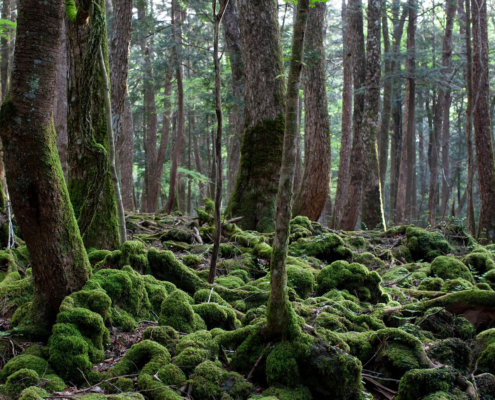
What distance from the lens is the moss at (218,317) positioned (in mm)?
3939

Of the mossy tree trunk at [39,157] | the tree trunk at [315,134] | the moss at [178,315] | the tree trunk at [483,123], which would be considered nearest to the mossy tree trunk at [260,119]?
the tree trunk at [315,134]

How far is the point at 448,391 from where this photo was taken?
9.40 feet

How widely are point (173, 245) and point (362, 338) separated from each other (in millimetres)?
4055

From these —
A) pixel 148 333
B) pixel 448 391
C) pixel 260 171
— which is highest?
pixel 260 171

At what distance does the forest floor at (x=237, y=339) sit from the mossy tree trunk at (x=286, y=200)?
11cm

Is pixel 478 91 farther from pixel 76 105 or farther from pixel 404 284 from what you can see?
pixel 76 105

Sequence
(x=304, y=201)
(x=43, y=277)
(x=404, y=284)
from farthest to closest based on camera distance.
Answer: (x=304, y=201), (x=404, y=284), (x=43, y=277)

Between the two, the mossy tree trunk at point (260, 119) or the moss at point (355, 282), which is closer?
the moss at point (355, 282)

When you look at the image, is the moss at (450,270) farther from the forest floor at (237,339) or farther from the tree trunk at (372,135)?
the tree trunk at (372,135)

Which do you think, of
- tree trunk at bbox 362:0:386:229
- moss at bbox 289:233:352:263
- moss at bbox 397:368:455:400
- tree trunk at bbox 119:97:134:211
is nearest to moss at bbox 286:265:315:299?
moss at bbox 289:233:352:263

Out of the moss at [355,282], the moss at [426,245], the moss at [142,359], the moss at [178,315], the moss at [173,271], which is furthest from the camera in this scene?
the moss at [426,245]

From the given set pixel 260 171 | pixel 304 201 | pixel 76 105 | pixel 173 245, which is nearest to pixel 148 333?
pixel 76 105

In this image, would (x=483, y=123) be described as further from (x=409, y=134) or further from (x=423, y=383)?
(x=423, y=383)

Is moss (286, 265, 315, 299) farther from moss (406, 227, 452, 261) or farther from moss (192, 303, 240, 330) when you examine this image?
moss (406, 227, 452, 261)
